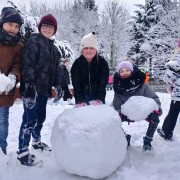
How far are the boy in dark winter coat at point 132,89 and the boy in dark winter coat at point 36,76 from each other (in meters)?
0.90

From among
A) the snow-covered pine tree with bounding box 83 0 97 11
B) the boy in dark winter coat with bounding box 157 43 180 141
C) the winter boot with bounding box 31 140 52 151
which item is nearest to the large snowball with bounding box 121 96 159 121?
the boy in dark winter coat with bounding box 157 43 180 141

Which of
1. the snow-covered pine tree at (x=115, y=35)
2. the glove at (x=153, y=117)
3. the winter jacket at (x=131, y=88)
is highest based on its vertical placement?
the winter jacket at (x=131, y=88)

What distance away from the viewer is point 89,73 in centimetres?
373

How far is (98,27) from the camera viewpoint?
89.2 feet

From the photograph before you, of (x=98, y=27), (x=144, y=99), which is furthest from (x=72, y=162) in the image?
(x=98, y=27)

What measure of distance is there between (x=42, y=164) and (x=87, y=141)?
2.61 feet

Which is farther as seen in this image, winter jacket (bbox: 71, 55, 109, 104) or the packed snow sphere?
winter jacket (bbox: 71, 55, 109, 104)

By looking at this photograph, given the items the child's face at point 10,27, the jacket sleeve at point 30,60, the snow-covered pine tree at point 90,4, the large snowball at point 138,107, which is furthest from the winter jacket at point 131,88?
the snow-covered pine tree at point 90,4

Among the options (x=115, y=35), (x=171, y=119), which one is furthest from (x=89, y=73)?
(x=115, y=35)

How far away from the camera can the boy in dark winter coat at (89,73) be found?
12.2ft

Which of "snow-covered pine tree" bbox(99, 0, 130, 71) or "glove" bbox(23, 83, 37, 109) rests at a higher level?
"glove" bbox(23, 83, 37, 109)

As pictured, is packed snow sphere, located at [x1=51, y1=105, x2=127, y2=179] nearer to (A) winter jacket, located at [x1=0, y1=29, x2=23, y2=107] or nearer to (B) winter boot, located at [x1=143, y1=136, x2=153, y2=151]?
(A) winter jacket, located at [x1=0, y1=29, x2=23, y2=107]

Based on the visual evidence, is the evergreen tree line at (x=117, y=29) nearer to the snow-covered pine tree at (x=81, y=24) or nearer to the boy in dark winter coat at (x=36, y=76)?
the snow-covered pine tree at (x=81, y=24)

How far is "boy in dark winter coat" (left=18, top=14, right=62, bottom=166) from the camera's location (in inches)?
126
